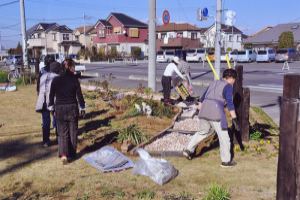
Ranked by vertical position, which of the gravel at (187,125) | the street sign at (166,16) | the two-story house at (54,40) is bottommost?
the gravel at (187,125)

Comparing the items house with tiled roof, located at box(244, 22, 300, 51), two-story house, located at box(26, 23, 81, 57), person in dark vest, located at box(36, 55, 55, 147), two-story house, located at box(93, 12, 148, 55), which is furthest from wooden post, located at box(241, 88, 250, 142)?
two-story house, located at box(26, 23, 81, 57)

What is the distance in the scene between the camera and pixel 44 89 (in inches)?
242

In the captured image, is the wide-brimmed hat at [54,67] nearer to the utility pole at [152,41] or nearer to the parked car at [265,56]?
the utility pole at [152,41]

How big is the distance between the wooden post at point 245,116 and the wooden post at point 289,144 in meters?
3.00

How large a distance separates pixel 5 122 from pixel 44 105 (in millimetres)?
3074

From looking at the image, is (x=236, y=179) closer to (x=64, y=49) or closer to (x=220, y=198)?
(x=220, y=198)

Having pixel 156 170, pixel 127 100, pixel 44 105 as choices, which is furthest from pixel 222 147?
pixel 127 100

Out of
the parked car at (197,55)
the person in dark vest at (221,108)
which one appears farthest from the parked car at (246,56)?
the person in dark vest at (221,108)

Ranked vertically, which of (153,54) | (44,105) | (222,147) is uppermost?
(153,54)

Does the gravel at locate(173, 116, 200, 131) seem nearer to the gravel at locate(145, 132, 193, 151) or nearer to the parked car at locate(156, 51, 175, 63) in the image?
the gravel at locate(145, 132, 193, 151)

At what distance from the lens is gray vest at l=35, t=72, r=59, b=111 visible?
20.0ft

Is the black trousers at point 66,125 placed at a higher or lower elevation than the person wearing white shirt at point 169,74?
lower

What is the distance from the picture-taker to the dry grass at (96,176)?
4.19m

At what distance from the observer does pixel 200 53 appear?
1614 inches
